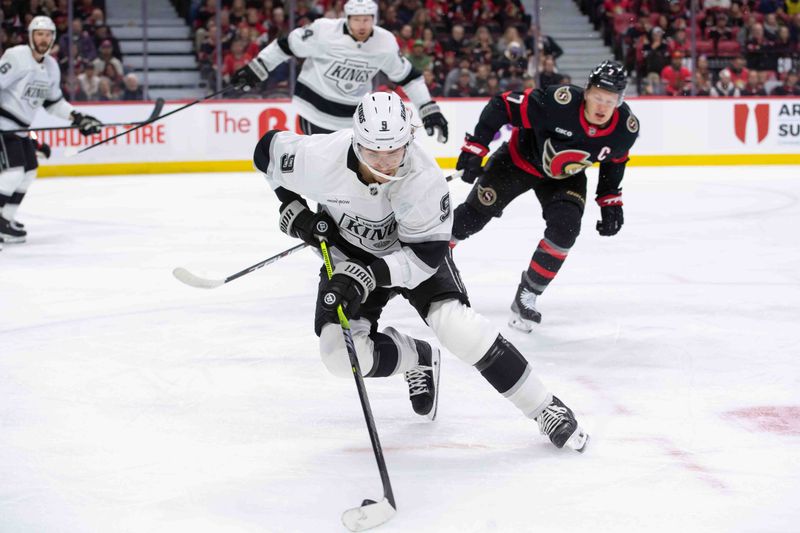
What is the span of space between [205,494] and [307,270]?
9.40 feet

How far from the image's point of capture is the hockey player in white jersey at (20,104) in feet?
19.8

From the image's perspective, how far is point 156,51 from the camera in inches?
388

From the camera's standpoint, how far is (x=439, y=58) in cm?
1016

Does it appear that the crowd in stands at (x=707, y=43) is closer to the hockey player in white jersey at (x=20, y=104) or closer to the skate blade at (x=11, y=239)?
the hockey player in white jersey at (x=20, y=104)

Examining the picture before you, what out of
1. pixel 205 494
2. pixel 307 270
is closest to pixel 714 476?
pixel 205 494

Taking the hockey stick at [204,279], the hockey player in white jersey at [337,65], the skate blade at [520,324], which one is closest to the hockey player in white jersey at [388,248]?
the hockey stick at [204,279]

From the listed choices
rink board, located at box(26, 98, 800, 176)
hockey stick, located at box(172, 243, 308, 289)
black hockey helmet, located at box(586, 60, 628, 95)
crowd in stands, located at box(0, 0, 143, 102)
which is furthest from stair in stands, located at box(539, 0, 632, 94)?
hockey stick, located at box(172, 243, 308, 289)

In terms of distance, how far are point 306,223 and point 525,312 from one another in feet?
4.95

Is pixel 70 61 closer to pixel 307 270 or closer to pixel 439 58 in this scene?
pixel 439 58

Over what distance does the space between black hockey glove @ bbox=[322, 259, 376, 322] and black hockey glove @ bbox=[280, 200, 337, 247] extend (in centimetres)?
24

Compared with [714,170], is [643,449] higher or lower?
higher

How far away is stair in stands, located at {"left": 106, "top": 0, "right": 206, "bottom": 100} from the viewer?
9.77 metres

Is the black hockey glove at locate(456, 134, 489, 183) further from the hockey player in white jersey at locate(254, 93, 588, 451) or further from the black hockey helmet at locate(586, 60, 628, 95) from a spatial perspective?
the hockey player in white jersey at locate(254, 93, 588, 451)

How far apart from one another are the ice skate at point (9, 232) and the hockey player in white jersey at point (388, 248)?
371 centimetres
